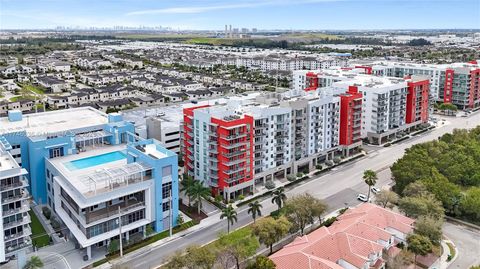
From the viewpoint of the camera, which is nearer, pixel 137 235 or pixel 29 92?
pixel 137 235

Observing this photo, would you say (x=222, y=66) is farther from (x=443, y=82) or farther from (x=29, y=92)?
(x=443, y=82)

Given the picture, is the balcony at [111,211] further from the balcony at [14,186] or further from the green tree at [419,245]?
the green tree at [419,245]

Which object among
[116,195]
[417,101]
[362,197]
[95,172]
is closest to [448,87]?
[417,101]

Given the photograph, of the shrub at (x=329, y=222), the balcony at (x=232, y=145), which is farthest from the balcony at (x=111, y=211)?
the shrub at (x=329, y=222)

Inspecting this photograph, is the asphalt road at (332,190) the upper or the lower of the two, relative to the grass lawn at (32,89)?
lower

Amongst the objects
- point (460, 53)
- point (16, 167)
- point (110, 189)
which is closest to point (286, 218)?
point (110, 189)

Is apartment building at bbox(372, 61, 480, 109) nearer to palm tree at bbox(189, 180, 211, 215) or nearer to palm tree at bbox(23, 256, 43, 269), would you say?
palm tree at bbox(189, 180, 211, 215)

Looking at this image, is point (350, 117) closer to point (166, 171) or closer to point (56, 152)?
point (166, 171)
